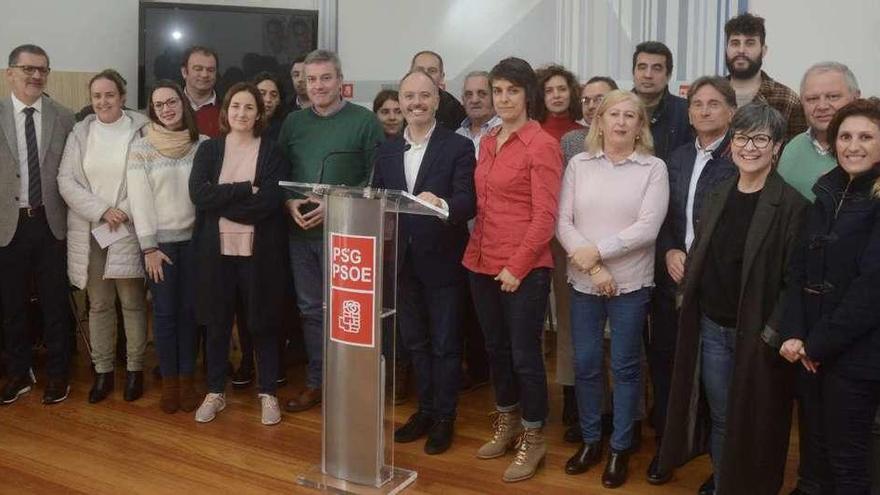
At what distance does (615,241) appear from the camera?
2957mm

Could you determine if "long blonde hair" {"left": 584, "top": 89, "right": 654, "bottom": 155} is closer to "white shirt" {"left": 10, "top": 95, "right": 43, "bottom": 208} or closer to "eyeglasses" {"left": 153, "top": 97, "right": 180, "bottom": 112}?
"eyeglasses" {"left": 153, "top": 97, "right": 180, "bottom": 112}

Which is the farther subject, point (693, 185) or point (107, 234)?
point (107, 234)

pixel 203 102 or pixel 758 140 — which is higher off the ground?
pixel 203 102

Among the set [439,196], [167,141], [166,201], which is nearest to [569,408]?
[439,196]

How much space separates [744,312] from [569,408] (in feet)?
4.29

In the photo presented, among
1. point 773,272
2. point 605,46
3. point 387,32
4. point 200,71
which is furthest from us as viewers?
point 387,32

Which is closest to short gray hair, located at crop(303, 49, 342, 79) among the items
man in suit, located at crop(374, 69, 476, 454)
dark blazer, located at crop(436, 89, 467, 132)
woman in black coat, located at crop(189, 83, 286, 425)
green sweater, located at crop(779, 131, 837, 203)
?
woman in black coat, located at crop(189, 83, 286, 425)

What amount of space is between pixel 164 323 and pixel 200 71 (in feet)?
5.27

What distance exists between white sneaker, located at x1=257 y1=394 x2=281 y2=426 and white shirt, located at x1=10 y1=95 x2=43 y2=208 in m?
1.48

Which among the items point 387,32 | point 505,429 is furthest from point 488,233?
point 387,32

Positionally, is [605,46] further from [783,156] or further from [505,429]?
[505,429]

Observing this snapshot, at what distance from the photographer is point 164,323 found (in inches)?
153

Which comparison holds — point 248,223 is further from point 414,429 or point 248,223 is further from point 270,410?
point 414,429

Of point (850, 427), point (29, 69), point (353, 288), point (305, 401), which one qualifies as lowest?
point (305, 401)
